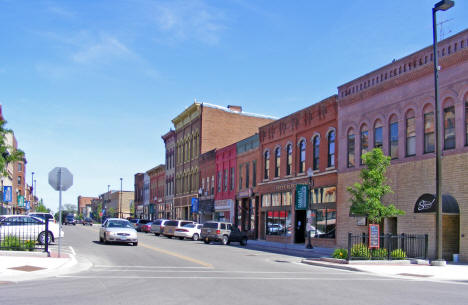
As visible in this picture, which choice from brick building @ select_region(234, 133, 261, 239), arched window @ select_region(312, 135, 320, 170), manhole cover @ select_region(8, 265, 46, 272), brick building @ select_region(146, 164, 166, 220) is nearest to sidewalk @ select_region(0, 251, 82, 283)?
manhole cover @ select_region(8, 265, 46, 272)

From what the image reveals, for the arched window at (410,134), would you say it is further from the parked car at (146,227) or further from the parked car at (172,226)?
the parked car at (146,227)

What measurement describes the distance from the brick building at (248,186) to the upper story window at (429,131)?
2193 centimetres

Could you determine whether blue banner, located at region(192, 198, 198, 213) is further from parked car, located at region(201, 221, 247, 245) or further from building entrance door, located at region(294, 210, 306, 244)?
building entrance door, located at region(294, 210, 306, 244)

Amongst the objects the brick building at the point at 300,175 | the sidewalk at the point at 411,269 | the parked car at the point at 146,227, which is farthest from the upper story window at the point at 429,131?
the parked car at the point at 146,227

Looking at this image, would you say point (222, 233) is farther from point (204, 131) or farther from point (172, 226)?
point (204, 131)

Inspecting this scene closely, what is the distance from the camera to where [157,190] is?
8756 centimetres

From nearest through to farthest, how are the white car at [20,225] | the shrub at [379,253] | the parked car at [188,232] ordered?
the shrub at [379,253]
the white car at [20,225]
the parked car at [188,232]

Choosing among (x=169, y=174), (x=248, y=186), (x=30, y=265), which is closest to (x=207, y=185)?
(x=248, y=186)

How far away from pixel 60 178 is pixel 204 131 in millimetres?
45217

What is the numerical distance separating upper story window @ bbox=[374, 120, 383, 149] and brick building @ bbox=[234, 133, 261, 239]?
17653 mm

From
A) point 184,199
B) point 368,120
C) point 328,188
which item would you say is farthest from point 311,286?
point 184,199

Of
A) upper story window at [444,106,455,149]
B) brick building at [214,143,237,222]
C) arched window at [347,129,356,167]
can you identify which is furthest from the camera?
brick building at [214,143,237,222]

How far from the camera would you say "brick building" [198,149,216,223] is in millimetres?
59656

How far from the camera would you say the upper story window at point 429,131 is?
85.5 feet
